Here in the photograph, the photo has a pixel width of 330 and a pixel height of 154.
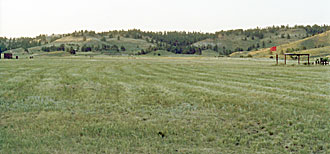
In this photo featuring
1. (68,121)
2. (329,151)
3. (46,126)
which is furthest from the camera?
(68,121)

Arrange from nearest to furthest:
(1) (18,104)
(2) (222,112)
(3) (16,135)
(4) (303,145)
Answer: (4) (303,145)
(3) (16,135)
(2) (222,112)
(1) (18,104)

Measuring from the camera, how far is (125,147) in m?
6.38

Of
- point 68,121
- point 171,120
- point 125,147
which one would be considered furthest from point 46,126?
point 171,120

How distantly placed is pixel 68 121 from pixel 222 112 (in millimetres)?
4787

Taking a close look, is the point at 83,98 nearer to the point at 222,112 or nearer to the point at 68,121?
the point at 68,121

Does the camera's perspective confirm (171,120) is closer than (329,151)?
No

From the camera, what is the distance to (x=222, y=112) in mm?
9688

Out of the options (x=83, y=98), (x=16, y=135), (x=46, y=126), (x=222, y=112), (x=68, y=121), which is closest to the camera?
(x=16, y=135)

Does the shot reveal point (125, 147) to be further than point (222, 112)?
No

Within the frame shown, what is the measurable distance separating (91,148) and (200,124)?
3.22 m

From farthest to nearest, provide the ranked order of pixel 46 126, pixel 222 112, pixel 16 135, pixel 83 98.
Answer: pixel 83 98 < pixel 222 112 < pixel 46 126 < pixel 16 135

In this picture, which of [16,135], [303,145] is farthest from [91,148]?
[303,145]

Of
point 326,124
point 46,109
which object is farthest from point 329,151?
point 46,109

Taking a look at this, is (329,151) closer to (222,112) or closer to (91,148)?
(222,112)
